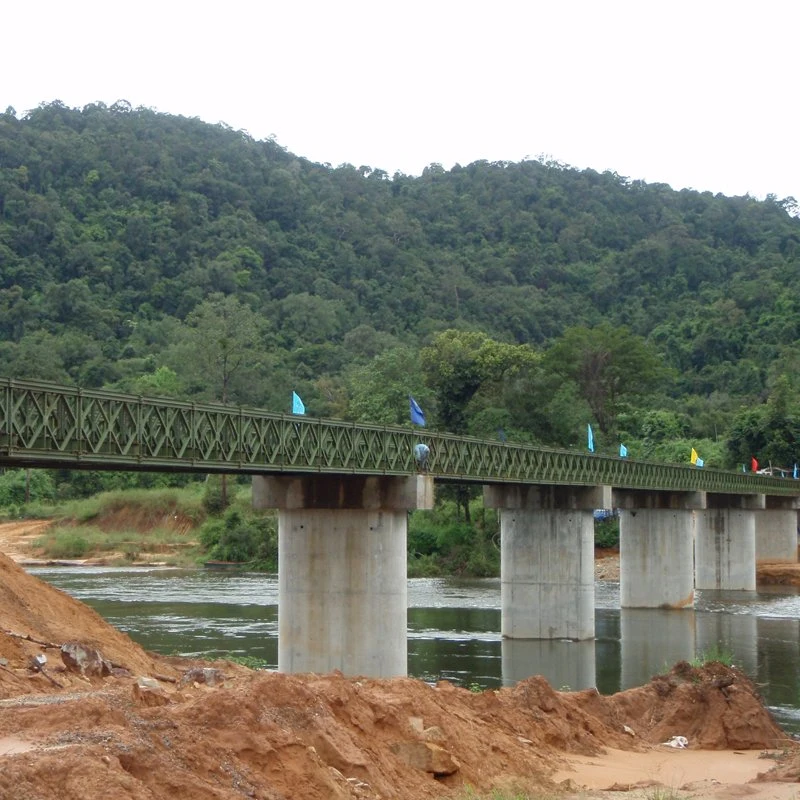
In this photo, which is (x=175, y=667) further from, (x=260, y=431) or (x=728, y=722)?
(x=728, y=722)

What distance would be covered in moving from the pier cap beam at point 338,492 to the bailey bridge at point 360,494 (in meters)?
0.04

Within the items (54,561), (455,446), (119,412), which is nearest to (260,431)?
(119,412)

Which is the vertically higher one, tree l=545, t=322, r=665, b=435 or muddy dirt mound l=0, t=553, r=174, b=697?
tree l=545, t=322, r=665, b=435

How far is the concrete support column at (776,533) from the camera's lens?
332 feet

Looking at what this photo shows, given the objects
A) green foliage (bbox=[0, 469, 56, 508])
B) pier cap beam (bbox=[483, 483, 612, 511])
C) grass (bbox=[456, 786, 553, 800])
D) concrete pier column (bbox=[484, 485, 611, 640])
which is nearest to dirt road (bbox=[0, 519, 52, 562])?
green foliage (bbox=[0, 469, 56, 508])

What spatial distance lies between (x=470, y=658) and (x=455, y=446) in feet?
24.3

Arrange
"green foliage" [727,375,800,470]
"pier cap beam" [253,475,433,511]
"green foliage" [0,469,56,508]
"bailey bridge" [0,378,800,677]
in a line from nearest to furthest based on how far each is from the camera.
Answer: "bailey bridge" [0,378,800,677]
"pier cap beam" [253,475,433,511]
"green foliage" [727,375,800,470]
"green foliage" [0,469,56,508]

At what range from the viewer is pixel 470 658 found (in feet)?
163

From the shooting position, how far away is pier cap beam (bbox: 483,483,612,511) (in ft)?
194

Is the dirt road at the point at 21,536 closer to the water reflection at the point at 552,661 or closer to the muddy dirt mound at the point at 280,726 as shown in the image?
the water reflection at the point at 552,661

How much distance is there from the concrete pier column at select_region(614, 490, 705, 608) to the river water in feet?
3.56

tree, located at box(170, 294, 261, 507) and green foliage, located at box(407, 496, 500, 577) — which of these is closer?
green foliage, located at box(407, 496, 500, 577)

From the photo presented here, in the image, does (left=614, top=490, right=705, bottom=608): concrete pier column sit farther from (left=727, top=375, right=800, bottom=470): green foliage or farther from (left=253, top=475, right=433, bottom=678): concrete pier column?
(left=727, top=375, right=800, bottom=470): green foliage

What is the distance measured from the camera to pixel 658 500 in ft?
250
